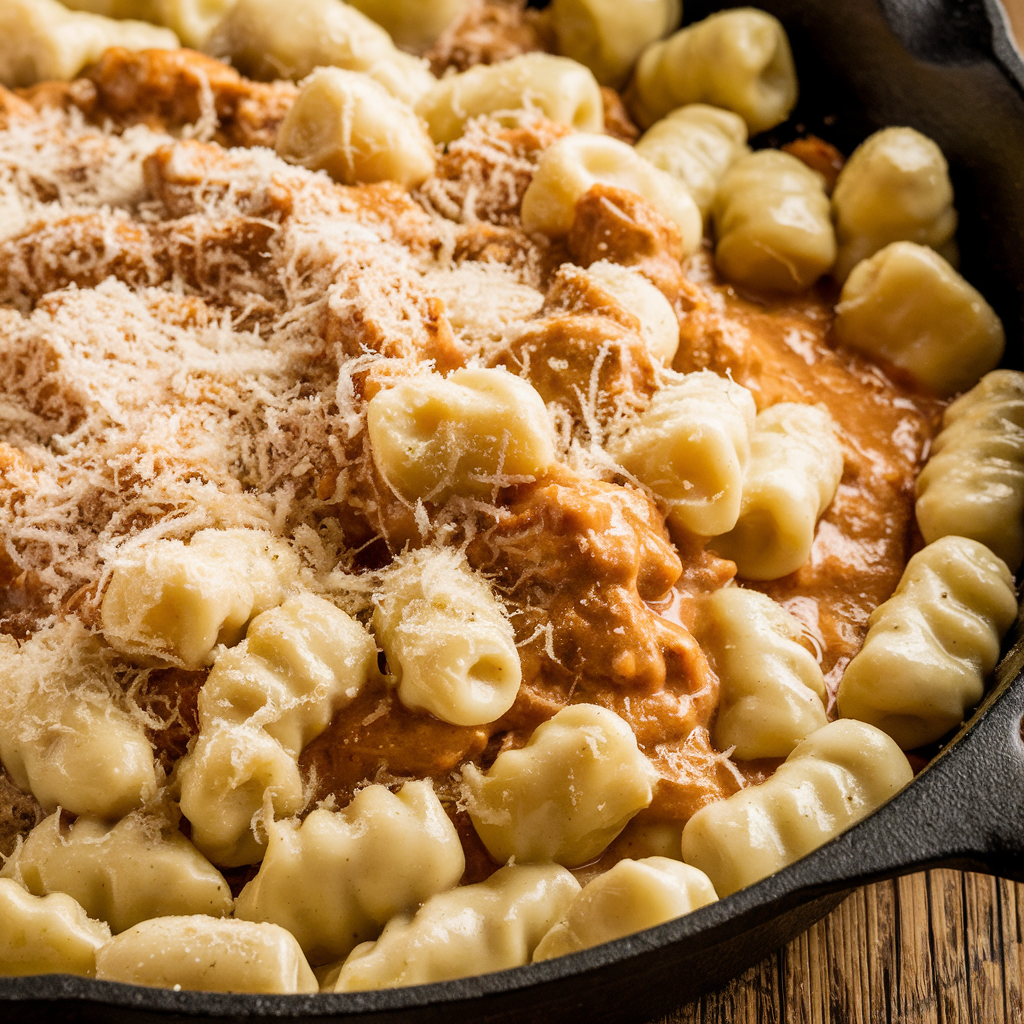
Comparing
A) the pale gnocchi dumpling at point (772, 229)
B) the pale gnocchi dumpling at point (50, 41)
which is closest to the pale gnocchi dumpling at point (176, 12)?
the pale gnocchi dumpling at point (50, 41)

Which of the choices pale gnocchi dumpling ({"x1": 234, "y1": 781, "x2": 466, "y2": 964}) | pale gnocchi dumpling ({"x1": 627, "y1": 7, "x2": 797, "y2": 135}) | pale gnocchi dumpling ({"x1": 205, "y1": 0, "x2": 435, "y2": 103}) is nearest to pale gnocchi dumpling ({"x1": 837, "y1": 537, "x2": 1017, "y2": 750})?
pale gnocchi dumpling ({"x1": 234, "y1": 781, "x2": 466, "y2": 964})

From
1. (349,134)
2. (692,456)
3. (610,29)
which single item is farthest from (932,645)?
(610,29)

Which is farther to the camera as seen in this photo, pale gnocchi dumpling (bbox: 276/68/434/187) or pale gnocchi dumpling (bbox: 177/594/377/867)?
pale gnocchi dumpling (bbox: 276/68/434/187)

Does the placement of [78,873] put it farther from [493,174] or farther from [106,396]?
[493,174]

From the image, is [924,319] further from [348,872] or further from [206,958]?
[206,958]

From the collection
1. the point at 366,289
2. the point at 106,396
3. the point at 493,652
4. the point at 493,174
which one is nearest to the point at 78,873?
the point at 493,652

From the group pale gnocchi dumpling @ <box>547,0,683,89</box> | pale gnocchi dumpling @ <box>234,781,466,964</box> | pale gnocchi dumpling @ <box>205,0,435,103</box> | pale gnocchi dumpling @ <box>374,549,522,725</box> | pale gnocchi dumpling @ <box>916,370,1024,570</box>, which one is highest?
pale gnocchi dumpling @ <box>547,0,683,89</box>

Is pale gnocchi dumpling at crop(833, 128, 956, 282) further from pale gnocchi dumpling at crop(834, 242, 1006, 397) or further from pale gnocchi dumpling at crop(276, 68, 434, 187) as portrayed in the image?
pale gnocchi dumpling at crop(276, 68, 434, 187)
